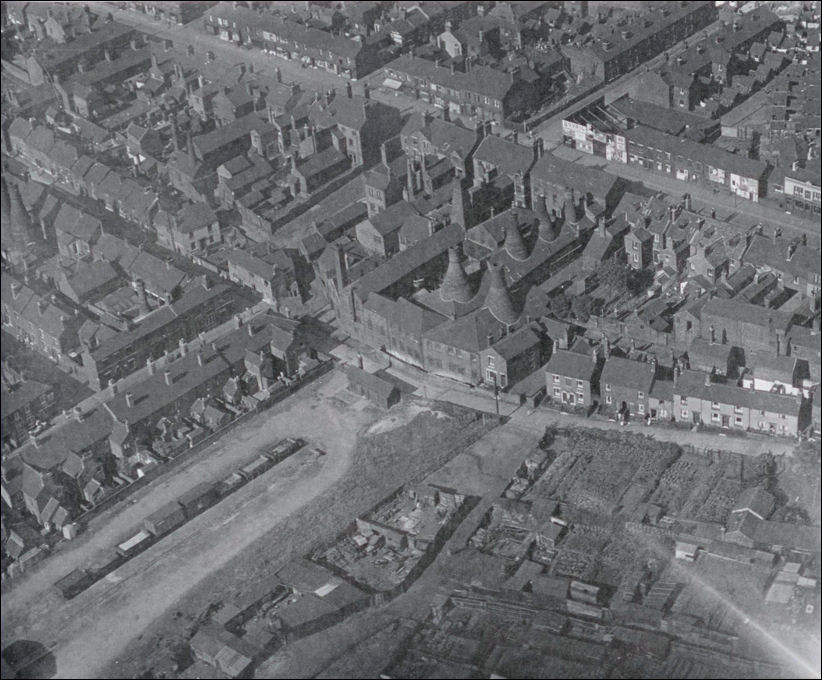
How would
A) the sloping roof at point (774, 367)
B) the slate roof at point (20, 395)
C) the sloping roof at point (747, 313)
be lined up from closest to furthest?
the sloping roof at point (774, 367)
the sloping roof at point (747, 313)
the slate roof at point (20, 395)

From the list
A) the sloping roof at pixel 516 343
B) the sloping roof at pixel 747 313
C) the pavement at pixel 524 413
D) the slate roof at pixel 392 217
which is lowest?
the pavement at pixel 524 413

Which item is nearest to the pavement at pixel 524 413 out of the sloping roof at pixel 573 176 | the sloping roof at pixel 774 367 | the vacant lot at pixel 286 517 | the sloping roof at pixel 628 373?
the vacant lot at pixel 286 517

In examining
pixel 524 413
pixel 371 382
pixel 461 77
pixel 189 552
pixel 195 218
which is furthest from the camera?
pixel 461 77

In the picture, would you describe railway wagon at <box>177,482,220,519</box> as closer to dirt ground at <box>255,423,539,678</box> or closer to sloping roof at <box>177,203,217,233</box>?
dirt ground at <box>255,423,539,678</box>

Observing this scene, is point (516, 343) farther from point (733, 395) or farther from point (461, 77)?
point (461, 77)

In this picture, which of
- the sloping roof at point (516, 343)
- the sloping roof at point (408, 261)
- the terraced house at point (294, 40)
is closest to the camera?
the sloping roof at point (516, 343)

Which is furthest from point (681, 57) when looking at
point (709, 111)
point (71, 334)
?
point (71, 334)

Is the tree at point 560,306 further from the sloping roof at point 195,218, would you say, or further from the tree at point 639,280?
the sloping roof at point 195,218

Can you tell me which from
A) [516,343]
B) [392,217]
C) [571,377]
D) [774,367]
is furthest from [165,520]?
[774,367]

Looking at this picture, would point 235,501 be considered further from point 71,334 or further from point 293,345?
point 71,334

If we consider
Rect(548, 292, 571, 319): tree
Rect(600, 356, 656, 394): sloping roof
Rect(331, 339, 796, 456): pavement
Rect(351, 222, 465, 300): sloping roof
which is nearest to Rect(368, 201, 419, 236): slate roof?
Rect(351, 222, 465, 300): sloping roof

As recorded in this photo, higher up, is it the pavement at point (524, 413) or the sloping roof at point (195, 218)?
the sloping roof at point (195, 218)
